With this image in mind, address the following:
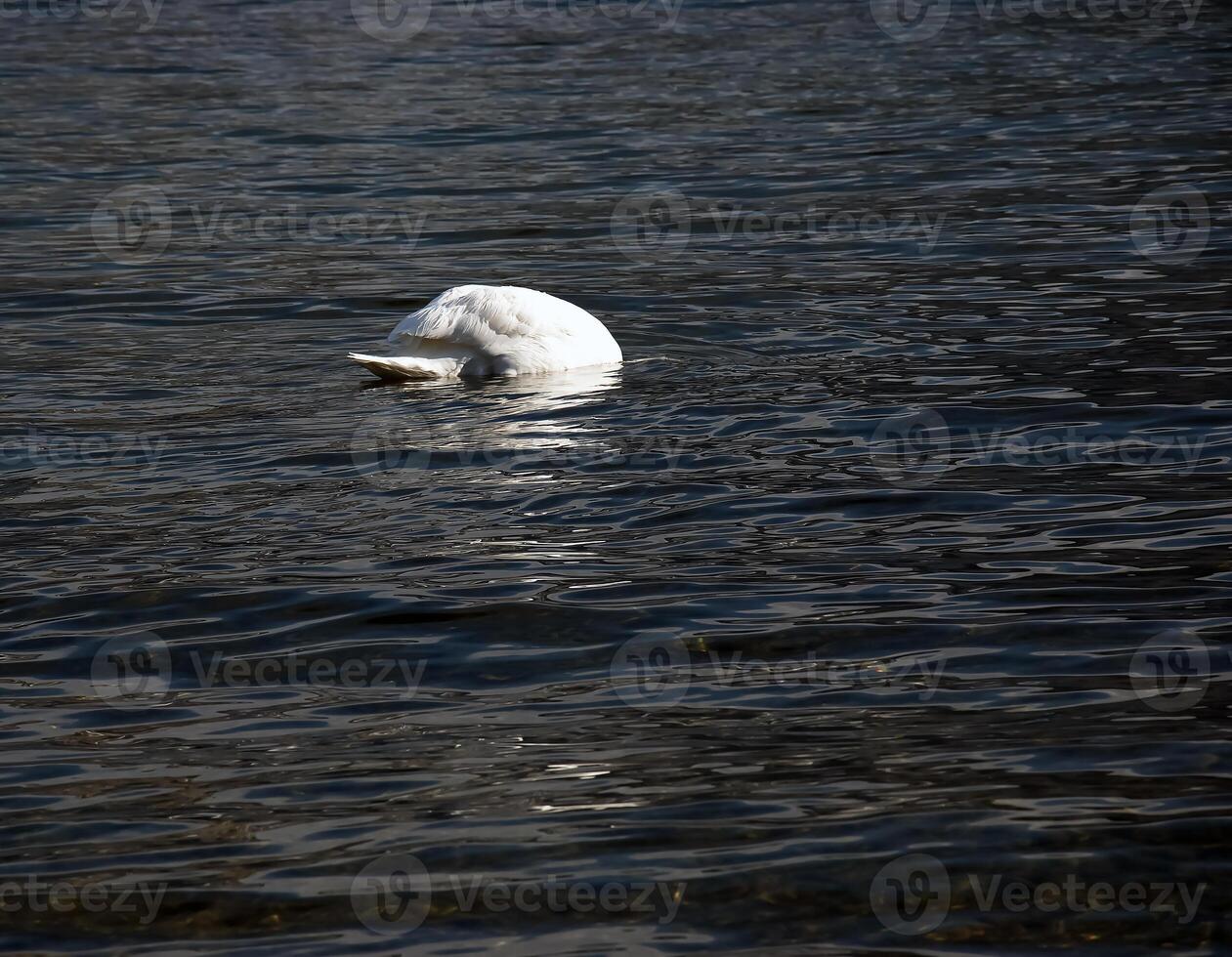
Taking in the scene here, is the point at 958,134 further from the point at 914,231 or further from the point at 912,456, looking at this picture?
the point at 912,456

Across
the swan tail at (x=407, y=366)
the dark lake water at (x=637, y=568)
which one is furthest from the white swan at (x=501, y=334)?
the dark lake water at (x=637, y=568)

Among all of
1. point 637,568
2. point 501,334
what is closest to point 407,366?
point 501,334

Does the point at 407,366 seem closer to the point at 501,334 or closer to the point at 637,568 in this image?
the point at 501,334

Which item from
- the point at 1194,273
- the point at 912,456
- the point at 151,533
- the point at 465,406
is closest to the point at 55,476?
the point at 151,533

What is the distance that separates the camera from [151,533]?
8.46 metres

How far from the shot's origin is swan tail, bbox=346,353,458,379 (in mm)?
11094

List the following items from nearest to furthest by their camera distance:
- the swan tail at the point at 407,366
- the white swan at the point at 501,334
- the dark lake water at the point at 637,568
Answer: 1. the dark lake water at the point at 637,568
2. the swan tail at the point at 407,366
3. the white swan at the point at 501,334

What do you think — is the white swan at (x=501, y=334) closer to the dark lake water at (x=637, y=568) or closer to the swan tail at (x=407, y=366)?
the swan tail at (x=407, y=366)

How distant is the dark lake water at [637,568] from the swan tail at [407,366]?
0.12 m

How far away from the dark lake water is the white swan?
22cm

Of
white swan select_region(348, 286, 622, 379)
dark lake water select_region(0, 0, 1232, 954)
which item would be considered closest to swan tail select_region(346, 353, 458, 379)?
white swan select_region(348, 286, 622, 379)

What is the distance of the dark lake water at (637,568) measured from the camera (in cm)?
527

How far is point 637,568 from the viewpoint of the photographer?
308 inches

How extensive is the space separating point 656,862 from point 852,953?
26.7 inches
